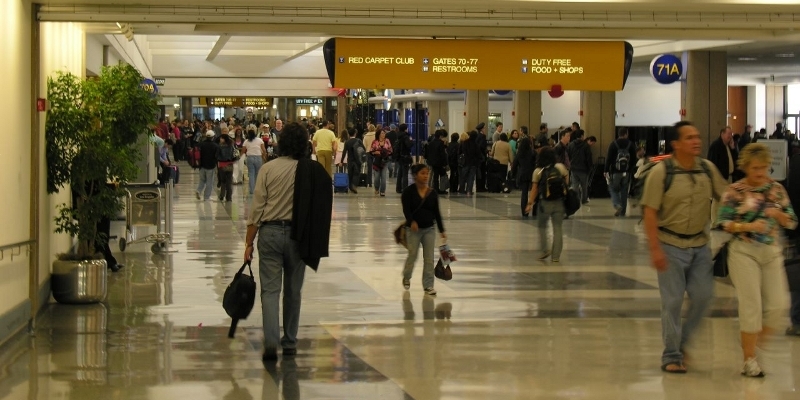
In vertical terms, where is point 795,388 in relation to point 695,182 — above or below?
below

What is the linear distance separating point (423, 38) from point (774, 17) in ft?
14.4

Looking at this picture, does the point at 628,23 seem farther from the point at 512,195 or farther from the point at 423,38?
the point at 512,195

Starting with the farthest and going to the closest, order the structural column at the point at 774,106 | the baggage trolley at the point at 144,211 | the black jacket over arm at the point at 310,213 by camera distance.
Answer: the structural column at the point at 774,106, the baggage trolley at the point at 144,211, the black jacket over arm at the point at 310,213

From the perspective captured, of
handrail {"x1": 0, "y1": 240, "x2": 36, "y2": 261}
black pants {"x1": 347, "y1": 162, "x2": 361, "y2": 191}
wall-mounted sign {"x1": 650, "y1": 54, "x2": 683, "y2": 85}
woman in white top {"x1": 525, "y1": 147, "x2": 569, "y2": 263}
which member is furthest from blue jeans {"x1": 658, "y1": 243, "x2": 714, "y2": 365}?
black pants {"x1": 347, "y1": 162, "x2": 361, "y2": 191}

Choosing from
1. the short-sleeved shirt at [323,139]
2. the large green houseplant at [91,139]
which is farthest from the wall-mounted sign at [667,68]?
the large green houseplant at [91,139]

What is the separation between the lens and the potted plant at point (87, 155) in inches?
440

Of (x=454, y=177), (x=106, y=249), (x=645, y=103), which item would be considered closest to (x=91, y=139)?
(x=106, y=249)

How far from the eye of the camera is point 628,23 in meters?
11.9

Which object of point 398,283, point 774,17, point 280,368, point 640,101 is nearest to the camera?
point 280,368

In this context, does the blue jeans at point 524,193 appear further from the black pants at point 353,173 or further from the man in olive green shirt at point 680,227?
the man in olive green shirt at point 680,227

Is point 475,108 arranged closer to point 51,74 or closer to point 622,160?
point 622,160

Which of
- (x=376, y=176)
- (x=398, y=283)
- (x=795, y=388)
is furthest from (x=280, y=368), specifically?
(x=376, y=176)

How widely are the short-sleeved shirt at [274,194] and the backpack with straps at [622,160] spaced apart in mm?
14593

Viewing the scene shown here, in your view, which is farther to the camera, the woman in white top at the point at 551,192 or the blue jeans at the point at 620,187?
the blue jeans at the point at 620,187
